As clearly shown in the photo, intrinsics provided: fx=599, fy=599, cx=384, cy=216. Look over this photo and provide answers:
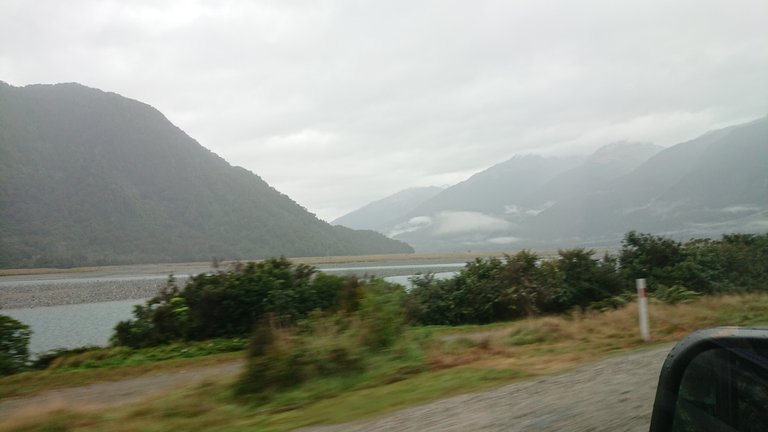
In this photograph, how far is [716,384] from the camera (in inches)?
86.1

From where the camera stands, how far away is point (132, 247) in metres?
66.2

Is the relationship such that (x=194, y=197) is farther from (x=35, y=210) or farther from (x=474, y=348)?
(x=474, y=348)

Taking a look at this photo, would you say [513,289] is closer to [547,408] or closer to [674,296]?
[674,296]

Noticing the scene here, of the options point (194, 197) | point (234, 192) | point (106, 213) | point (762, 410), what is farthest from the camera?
point (234, 192)

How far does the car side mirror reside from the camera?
2084 mm

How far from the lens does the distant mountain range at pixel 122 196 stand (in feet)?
157

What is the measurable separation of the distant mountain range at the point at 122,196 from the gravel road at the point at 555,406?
106 ft

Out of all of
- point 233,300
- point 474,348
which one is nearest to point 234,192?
point 233,300

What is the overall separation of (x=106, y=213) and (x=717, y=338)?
71090 mm

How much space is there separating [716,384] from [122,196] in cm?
7903

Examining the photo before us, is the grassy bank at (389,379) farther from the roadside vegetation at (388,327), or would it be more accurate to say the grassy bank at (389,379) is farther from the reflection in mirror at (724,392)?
the reflection in mirror at (724,392)

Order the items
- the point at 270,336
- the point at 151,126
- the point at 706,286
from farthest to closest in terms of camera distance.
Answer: the point at 151,126 → the point at 706,286 → the point at 270,336

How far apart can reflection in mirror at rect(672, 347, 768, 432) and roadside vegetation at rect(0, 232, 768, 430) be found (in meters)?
5.57

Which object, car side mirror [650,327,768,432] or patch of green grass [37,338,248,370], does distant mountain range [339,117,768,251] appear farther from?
car side mirror [650,327,768,432]
